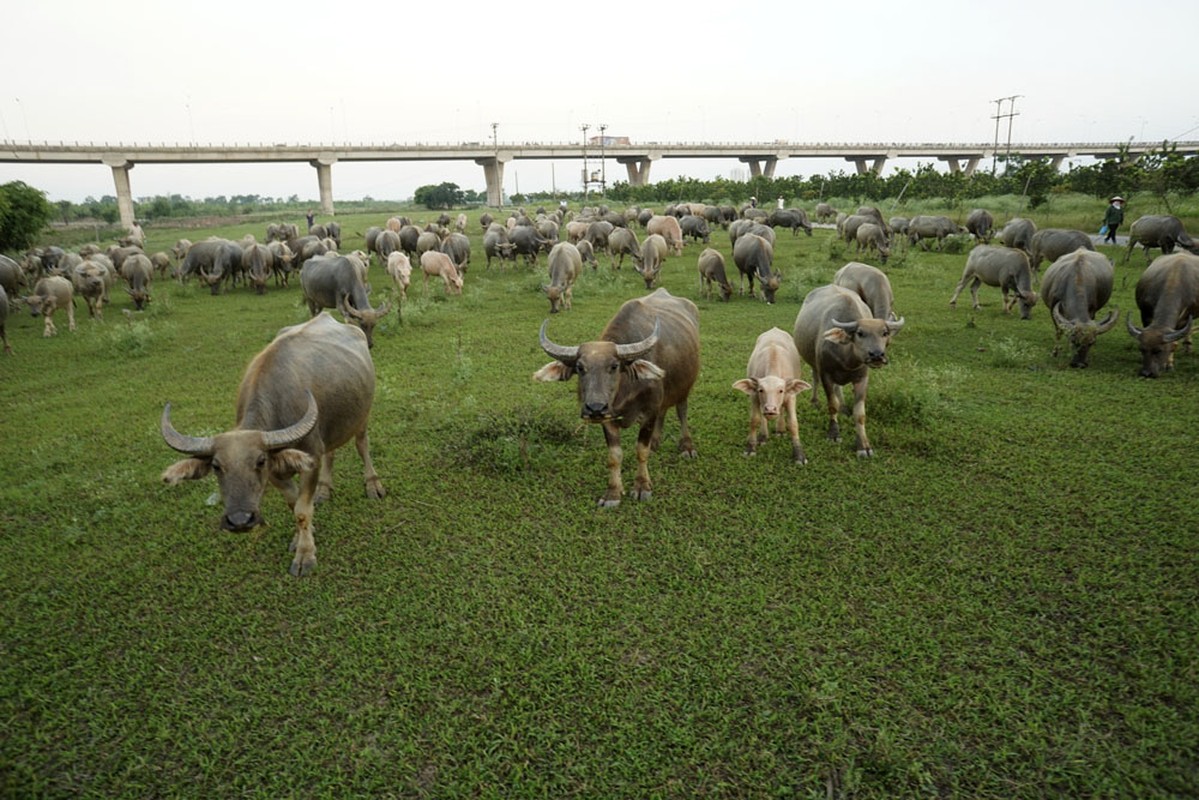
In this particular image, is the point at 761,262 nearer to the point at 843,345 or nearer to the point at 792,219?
the point at 843,345

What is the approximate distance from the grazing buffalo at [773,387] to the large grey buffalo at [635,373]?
31.1 inches

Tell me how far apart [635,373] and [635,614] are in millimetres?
2390

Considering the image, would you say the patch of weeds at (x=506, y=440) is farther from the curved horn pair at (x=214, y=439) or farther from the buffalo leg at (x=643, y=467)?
the curved horn pair at (x=214, y=439)

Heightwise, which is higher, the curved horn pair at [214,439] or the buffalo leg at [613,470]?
the curved horn pair at [214,439]

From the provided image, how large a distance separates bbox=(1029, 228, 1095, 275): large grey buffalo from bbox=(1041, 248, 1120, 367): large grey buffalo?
6.76m

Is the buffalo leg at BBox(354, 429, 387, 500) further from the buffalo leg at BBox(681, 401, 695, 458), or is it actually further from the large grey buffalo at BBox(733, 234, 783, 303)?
the large grey buffalo at BBox(733, 234, 783, 303)

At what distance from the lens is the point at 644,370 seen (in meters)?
6.12

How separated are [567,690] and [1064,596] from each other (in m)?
4.17

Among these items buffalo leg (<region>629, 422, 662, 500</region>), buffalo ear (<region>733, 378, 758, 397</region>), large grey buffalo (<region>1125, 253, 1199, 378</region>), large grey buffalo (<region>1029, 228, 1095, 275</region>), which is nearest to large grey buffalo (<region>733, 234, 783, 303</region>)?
large grey buffalo (<region>1029, 228, 1095, 275</region>)

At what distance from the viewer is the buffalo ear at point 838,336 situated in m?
7.31

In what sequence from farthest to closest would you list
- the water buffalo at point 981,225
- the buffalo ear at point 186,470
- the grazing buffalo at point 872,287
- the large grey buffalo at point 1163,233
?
the water buffalo at point 981,225
the large grey buffalo at point 1163,233
the grazing buffalo at point 872,287
the buffalo ear at point 186,470

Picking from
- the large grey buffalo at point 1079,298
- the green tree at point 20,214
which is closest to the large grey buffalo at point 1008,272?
the large grey buffalo at point 1079,298

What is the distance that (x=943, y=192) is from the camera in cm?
4228

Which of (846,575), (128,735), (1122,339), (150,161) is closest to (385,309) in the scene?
(128,735)
